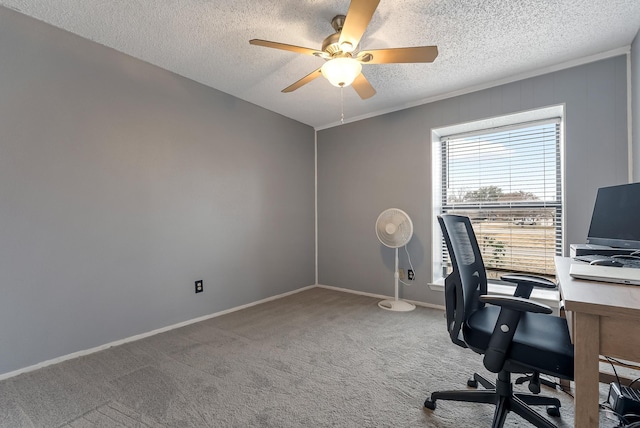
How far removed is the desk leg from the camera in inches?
36.2

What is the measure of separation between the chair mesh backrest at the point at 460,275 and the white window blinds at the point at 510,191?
5.18 ft

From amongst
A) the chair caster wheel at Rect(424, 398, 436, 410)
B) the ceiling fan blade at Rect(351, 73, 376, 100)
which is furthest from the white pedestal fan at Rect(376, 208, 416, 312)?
the chair caster wheel at Rect(424, 398, 436, 410)

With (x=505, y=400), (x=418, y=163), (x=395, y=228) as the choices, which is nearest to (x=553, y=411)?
(x=505, y=400)

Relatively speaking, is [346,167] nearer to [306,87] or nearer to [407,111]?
[407,111]

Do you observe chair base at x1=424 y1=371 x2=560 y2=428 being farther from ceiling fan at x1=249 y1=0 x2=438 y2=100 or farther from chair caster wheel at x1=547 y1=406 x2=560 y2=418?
ceiling fan at x1=249 y1=0 x2=438 y2=100

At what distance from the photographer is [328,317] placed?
116 inches

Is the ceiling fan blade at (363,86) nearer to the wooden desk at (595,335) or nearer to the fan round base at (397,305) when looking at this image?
the wooden desk at (595,335)

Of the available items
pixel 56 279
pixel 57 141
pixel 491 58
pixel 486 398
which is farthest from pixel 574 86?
pixel 56 279

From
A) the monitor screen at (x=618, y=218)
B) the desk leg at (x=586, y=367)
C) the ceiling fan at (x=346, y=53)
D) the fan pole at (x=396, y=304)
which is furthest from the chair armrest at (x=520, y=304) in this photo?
the fan pole at (x=396, y=304)

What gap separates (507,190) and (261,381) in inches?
111

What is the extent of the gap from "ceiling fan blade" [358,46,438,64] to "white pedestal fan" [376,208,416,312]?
1599 millimetres

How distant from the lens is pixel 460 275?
139 cm

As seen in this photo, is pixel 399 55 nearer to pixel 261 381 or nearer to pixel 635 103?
pixel 635 103

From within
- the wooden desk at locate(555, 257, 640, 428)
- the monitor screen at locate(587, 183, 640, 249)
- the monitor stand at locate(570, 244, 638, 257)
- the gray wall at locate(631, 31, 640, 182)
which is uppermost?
the gray wall at locate(631, 31, 640, 182)
